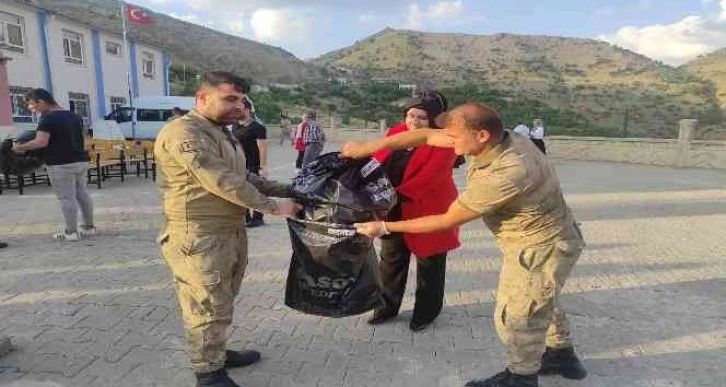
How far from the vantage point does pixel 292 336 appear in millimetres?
3643

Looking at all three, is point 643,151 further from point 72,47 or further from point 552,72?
point 552,72

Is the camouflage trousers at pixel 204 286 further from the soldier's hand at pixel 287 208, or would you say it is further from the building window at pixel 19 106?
the building window at pixel 19 106

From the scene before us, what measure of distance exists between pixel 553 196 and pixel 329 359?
5.51ft

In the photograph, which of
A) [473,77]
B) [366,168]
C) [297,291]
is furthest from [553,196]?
[473,77]

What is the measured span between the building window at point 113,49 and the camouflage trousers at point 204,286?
83.3 ft

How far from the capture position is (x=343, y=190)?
288 centimetres

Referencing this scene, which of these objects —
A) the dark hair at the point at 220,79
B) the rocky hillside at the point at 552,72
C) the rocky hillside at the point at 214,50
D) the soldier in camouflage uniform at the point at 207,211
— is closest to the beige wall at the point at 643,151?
the rocky hillside at the point at 552,72

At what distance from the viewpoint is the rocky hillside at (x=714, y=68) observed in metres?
41.0

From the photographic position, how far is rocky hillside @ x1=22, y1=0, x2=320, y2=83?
6369 centimetres

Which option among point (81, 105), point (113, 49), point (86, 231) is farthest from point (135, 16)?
point (86, 231)

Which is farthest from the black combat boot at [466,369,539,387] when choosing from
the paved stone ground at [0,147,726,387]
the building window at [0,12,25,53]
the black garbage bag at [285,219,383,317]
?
the building window at [0,12,25,53]

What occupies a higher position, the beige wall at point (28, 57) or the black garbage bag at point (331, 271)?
the beige wall at point (28, 57)

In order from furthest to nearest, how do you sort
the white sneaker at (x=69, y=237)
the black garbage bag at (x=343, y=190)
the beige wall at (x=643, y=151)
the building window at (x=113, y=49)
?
the building window at (x=113, y=49) < the beige wall at (x=643, y=151) < the white sneaker at (x=69, y=237) < the black garbage bag at (x=343, y=190)

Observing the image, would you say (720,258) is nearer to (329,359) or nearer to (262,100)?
(329,359)
